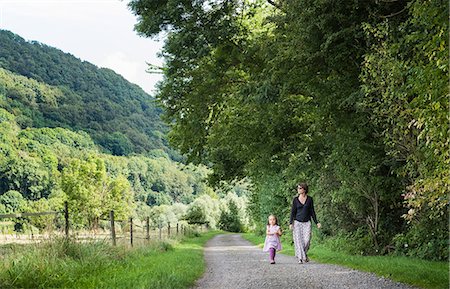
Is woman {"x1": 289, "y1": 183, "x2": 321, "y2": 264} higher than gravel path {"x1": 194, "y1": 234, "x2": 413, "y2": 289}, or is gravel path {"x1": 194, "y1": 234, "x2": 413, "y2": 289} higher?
woman {"x1": 289, "y1": 183, "x2": 321, "y2": 264}

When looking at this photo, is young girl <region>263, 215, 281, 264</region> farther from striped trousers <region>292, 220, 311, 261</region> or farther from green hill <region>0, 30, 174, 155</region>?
green hill <region>0, 30, 174, 155</region>

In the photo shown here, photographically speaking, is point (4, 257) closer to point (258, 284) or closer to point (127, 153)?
point (258, 284)

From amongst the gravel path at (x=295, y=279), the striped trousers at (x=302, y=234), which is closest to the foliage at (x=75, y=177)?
the gravel path at (x=295, y=279)

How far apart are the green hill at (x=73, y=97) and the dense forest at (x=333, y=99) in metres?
95.7

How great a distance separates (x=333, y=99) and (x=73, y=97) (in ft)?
396

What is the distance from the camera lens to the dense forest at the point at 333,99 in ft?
33.0

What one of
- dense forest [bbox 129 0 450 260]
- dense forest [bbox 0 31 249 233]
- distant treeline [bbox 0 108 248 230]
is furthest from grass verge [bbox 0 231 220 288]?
dense forest [bbox 0 31 249 233]

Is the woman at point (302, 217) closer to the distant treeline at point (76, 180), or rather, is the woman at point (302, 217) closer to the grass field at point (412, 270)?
the grass field at point (412, 270)

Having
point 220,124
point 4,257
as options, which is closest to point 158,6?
point 220,124

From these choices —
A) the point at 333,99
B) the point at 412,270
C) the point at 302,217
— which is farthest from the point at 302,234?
the point at 333,99

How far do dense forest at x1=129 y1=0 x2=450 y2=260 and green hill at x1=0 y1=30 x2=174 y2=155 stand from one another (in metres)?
95.7

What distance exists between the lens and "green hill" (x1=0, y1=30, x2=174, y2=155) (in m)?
117

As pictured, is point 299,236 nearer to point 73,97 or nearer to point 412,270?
point 412,270

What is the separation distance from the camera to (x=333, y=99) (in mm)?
14953
